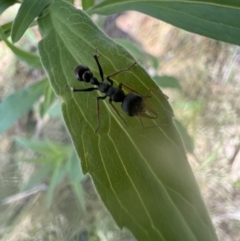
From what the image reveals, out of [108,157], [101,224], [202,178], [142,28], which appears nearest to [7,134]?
[101,224]

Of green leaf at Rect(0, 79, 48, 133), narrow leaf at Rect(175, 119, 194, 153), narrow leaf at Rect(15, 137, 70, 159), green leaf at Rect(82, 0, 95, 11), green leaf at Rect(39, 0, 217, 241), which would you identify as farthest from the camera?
narrow leaf at Rect(15, 137, 70, 159)

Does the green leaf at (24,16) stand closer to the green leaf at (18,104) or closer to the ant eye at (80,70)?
the ant eye at (80,70)

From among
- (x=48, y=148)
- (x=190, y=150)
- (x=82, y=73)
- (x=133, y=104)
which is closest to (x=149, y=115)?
(x=133, y=104)

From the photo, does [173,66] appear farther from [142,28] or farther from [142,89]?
[142,89]

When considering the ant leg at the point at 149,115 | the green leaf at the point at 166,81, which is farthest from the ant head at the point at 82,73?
the green leaf at the point at 166,81

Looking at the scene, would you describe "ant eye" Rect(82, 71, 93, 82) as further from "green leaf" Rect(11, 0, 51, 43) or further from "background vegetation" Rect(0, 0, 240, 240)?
"background vegetation" Rect(0, 0, 240, 240)

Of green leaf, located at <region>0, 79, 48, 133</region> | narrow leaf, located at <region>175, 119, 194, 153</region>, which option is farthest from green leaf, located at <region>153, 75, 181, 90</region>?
green leaf, located at <region>0, 79, 48, 133</region>
